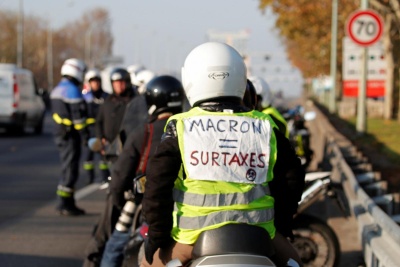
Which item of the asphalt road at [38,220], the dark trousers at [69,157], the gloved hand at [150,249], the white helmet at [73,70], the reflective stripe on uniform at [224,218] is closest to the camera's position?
the reflective stripe on uniform at [224,218]

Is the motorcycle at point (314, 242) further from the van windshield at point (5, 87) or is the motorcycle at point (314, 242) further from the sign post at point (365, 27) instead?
the van windshield at point (5, 87)

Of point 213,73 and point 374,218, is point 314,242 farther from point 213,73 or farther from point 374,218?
point 213,73

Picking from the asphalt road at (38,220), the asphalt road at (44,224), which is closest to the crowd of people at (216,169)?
the asphalt road at (44,224)

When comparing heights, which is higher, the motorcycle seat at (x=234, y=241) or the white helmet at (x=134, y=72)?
the white helmet at (x=134, y=72)

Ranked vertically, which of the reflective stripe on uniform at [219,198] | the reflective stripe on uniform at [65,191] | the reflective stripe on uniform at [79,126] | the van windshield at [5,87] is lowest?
the reflective stripe on uniform at [65,191]

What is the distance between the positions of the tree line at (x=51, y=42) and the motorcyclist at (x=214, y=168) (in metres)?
77.0

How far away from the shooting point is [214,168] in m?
4.13

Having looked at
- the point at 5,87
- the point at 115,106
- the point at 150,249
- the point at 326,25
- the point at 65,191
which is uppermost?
the point at 326,25

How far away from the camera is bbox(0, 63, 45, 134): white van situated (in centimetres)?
2970

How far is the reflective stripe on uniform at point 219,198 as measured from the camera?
4.11 m

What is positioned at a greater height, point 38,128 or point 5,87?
point 5,87

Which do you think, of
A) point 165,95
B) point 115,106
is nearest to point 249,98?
point 165,95

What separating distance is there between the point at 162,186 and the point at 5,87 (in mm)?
26340

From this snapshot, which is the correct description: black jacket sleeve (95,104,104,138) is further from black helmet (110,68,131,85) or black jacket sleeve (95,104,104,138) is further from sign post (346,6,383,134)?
sign post (346,6,383,134)
